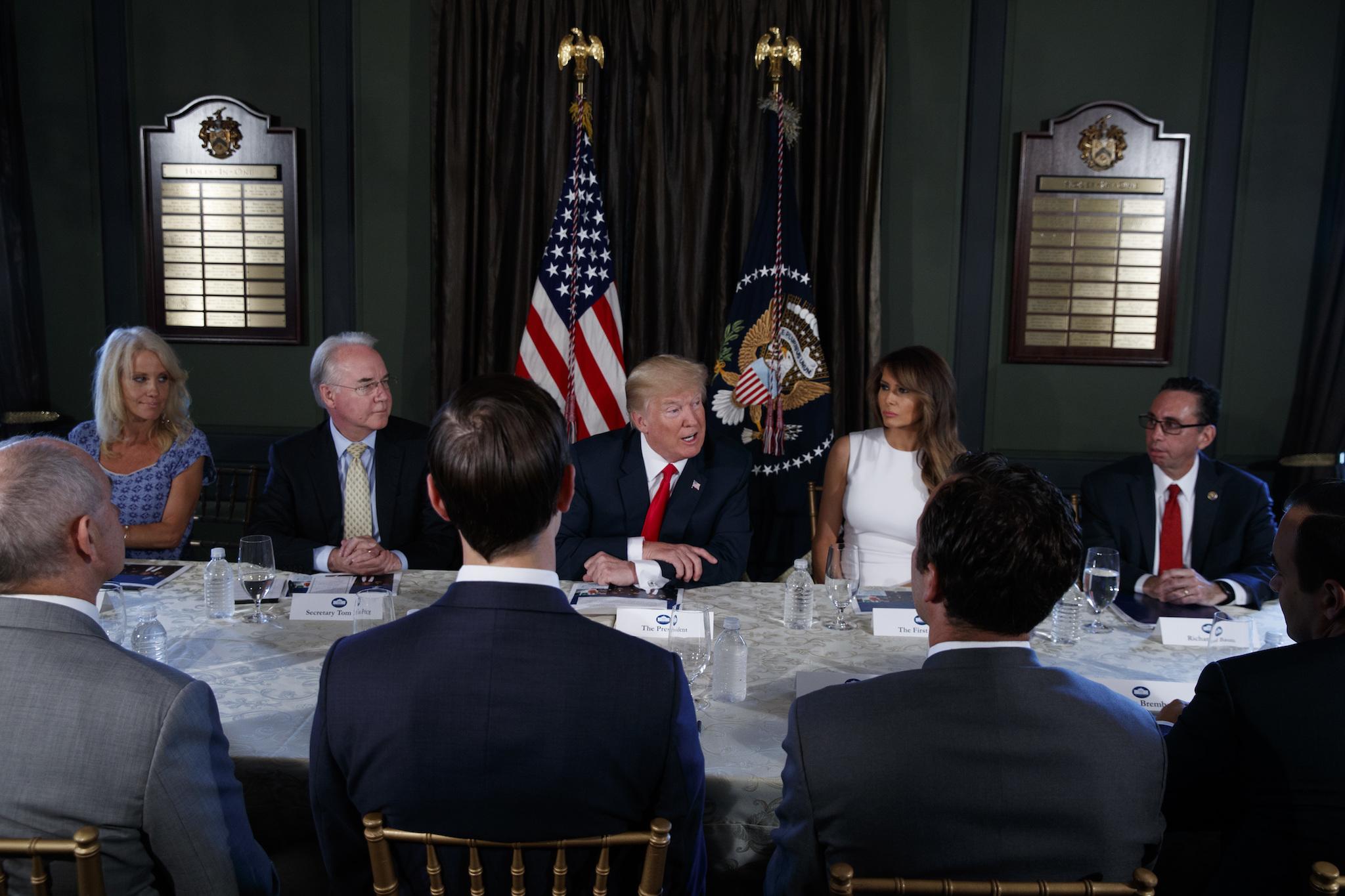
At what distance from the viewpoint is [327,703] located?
138 centimetres

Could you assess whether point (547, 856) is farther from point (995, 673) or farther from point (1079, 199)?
point (1079, 199)

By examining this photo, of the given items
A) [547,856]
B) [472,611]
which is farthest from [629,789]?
[472,611]

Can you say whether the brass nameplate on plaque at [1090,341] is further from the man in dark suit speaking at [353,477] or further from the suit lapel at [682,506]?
the man in dark suit speaking at [353,477]

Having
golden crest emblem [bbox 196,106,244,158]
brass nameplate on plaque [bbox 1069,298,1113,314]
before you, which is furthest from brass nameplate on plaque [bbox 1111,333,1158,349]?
golden crest emblem [bbox 196,106,244,158]

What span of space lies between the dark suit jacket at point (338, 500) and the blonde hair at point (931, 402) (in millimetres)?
1581

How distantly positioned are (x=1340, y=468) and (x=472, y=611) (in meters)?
4.31

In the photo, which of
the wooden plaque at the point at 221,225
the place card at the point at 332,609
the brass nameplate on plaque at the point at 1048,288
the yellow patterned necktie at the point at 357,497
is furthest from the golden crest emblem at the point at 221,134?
the brass nameplate on plaque at the point at 1048,288

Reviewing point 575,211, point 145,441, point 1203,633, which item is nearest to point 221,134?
point 575,211

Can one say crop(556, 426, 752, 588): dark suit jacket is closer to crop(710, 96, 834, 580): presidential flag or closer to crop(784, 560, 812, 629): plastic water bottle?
crop(784, 560, 812, 629): plastic water bottle

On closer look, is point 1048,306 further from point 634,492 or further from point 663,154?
point 634,492

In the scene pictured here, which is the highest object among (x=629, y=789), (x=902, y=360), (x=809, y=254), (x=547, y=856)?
(x=809, y=254)

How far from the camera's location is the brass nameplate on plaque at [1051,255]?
15.2 feet

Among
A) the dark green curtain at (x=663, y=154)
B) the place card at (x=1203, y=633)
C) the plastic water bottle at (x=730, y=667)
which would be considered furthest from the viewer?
the dark green curtain at (x=663, y=154)

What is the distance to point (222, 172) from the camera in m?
4.77
